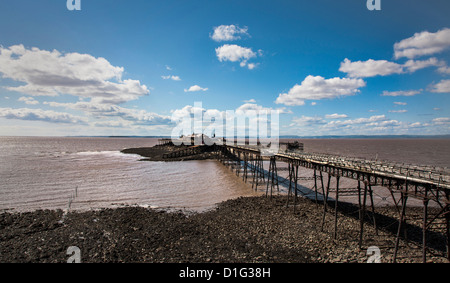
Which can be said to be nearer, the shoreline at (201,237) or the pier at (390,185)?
the pier at (390,185)

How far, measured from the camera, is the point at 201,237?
15.4 m

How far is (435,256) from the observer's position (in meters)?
13.0

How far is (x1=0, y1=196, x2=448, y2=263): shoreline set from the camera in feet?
42.3

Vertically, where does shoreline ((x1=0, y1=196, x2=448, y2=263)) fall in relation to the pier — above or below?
below

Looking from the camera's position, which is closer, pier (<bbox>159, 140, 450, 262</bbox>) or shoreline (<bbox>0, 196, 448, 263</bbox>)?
pier (<bbox>159, 140, 450, 262</bbox>)

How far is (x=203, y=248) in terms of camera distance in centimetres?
1372

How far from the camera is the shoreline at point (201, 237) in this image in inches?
508
